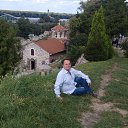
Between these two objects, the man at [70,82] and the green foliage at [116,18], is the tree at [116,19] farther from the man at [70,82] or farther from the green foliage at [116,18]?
the man at [70,82]

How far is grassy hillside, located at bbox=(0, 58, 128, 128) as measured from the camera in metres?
6.81

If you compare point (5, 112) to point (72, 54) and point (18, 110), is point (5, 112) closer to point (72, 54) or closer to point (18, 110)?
point (18, 110)

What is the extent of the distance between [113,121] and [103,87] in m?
3.38

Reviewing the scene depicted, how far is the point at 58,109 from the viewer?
25.6ft

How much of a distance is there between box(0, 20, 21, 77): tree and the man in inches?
495

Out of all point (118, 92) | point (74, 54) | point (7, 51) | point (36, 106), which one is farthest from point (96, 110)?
point (74, 54)

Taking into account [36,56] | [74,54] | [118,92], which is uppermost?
[118,92]

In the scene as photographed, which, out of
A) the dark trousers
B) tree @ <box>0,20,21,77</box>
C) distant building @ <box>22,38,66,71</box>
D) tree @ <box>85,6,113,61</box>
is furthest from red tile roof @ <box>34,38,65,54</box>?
the dark trousers

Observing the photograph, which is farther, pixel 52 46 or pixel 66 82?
pixel 52 46

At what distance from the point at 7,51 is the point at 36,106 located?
606 inches

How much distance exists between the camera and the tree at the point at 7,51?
22.3 metres

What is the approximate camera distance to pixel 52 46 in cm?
5228

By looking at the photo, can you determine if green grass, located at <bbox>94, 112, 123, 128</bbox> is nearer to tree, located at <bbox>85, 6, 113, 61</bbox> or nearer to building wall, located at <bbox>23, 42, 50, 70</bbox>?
tree, located at <bbox>85, 6, 113, 61</bbox>

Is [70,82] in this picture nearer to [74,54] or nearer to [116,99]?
[116,99]
